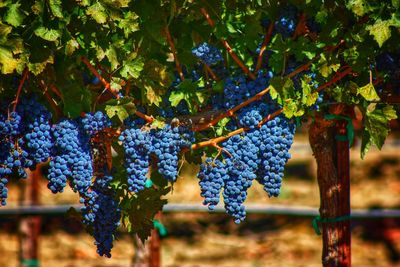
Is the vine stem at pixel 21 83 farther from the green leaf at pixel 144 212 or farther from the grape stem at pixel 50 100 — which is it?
the green leaf at pixel 144 212

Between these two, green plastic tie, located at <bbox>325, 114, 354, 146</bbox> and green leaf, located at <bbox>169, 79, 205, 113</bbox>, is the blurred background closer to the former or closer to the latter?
green plastic tie, located at <bbox>325, 114, 354, 146</bbox>

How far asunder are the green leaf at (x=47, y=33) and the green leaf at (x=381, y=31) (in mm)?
1274

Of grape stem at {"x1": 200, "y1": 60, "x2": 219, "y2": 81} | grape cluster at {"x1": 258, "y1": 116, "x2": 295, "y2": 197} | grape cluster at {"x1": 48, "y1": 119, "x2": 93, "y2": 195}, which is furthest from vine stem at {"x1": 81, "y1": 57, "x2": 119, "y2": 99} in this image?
grape cluster at {"x1": 258, "y1": 116, "x2": 295, "y2": 197}

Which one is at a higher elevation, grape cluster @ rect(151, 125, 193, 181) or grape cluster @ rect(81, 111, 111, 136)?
grape cluster @ rect(81, 111, 111, 136)

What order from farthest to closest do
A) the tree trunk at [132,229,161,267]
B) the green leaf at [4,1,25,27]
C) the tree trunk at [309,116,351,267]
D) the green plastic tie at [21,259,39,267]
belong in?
1. the green plastic tie at [21,259,39,267]
2. the tree trunk at [132,229,161,267]
3. the tree trunk at [309,116,351,267]
4. the green leaf at [4,1,25,27]

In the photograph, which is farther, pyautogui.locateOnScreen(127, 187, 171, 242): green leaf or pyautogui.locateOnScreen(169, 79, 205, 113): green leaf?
pyautogui.locateOnScreen(127, 187, 171, 242): green leaf

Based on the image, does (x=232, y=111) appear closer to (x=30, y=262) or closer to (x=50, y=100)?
(x=50, y=100)

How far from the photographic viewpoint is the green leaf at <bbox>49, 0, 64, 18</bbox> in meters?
3.04

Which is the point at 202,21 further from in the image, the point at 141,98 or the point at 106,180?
the point at 106,180

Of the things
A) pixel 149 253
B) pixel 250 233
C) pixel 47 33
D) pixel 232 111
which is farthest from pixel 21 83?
pixel 250 233

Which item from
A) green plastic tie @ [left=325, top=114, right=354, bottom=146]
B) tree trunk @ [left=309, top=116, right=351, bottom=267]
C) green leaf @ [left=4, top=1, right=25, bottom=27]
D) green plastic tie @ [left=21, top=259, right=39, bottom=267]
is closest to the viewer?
green leaf @ [left=4, top=1, right=25, bottom=27]

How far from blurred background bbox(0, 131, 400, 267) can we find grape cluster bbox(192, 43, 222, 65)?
435 centimetres

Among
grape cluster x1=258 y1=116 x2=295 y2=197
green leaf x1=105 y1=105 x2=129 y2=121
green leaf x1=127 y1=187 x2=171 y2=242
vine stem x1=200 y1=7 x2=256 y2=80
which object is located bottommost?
green leaf x1=127 y1=187 x2=171 y2=242

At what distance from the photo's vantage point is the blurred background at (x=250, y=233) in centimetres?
820
